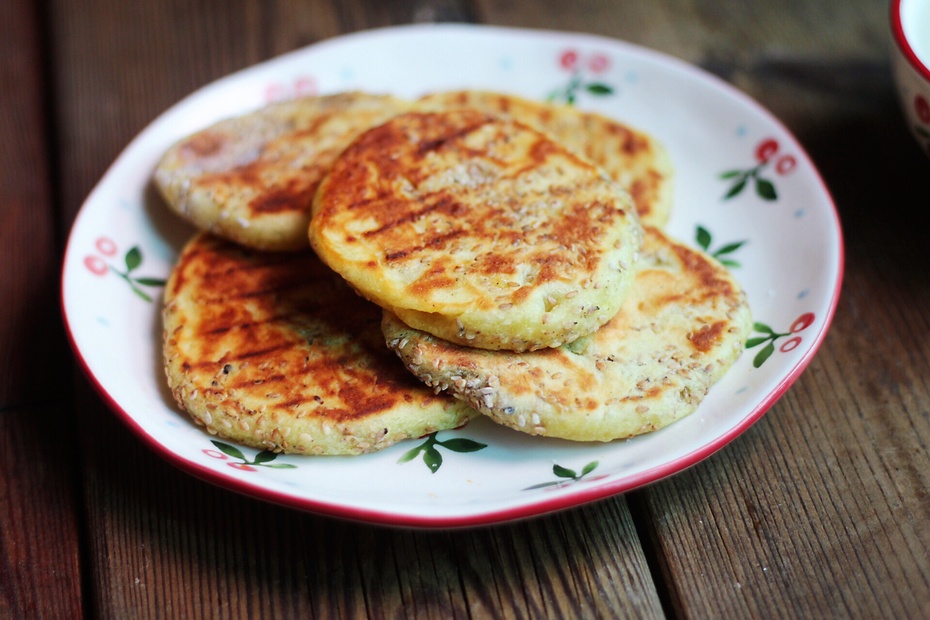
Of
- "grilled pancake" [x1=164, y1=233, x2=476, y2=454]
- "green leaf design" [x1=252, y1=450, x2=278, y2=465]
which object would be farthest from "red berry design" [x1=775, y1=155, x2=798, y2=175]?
"green leaf design" [x1=252, y1=450, x2=278, y2=465]

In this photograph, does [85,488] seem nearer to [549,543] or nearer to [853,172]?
[549,543]

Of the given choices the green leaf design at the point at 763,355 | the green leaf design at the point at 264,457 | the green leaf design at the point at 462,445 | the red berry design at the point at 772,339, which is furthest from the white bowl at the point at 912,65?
the green leaf design at the point at 264,457

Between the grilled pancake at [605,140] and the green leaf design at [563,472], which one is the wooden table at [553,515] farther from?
the grilled pancake at [605,140]

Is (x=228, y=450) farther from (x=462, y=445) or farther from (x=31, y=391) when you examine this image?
(x=31, y=391)

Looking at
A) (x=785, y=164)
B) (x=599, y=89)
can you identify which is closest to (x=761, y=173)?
(x=785, y=164)

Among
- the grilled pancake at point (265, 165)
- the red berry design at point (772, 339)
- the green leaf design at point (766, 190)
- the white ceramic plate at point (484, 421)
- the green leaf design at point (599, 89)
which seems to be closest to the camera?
the white ceramic plate at point (484, 421)

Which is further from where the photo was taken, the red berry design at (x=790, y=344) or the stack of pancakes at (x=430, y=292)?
the red berry design at (x=790, y=344)

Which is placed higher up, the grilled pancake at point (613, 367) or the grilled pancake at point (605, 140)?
the grilled pancake at point (605, 140)

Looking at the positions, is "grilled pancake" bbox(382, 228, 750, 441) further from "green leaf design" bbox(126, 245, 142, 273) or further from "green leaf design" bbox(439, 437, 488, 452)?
"green leaf design" bbox(126, 245, 142, 273)
